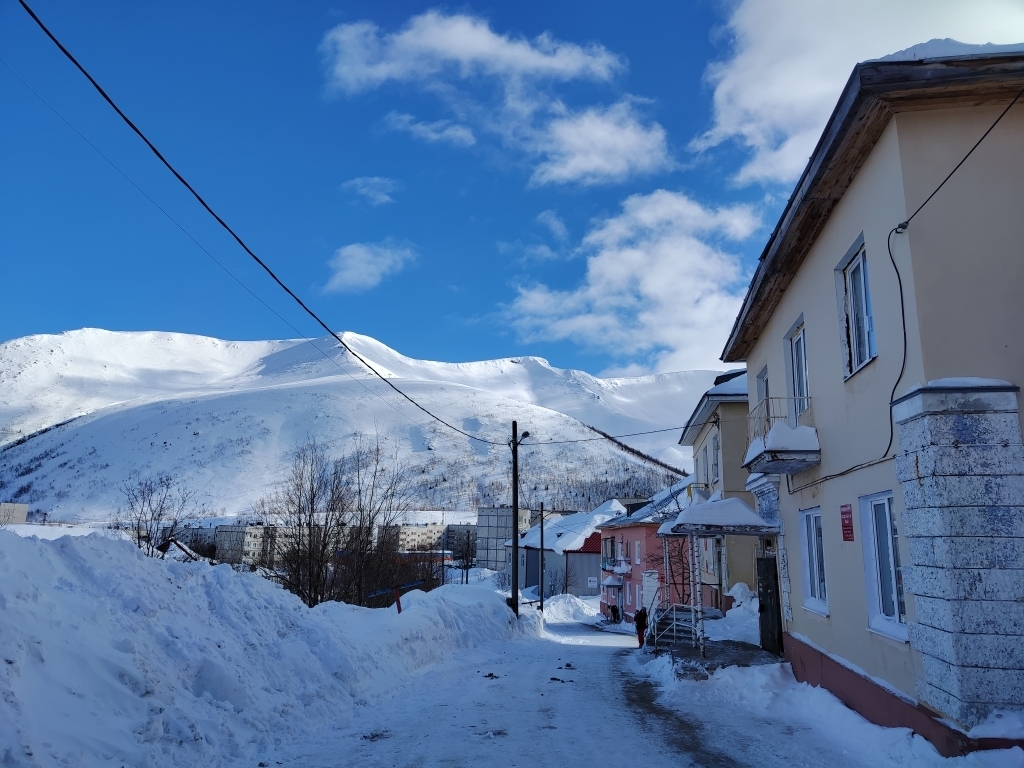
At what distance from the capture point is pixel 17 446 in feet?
595

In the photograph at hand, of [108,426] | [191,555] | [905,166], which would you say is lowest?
[191,555]

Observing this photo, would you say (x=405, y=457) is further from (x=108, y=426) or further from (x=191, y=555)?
(x=191, y=555)

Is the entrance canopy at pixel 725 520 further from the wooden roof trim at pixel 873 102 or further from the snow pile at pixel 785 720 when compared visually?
the wooden roof trim at pixel 873 102

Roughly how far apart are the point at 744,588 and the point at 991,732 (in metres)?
18.4

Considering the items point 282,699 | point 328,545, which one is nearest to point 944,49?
point 282,699

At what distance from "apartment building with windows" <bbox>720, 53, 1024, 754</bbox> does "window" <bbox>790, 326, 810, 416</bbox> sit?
233 centimetres

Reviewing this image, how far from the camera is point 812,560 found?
11852 mm

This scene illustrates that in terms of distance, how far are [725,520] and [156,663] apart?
1021 cm

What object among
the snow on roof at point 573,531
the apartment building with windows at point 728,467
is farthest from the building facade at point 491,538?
the apartment building with windows at point 728,467

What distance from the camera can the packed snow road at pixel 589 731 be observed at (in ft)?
24.4

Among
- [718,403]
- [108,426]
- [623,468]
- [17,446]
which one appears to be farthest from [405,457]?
[718,403]

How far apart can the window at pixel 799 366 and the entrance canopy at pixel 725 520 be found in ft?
8.62

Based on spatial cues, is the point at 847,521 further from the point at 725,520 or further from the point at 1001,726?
the point at 725,520

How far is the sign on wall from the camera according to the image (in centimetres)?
924
